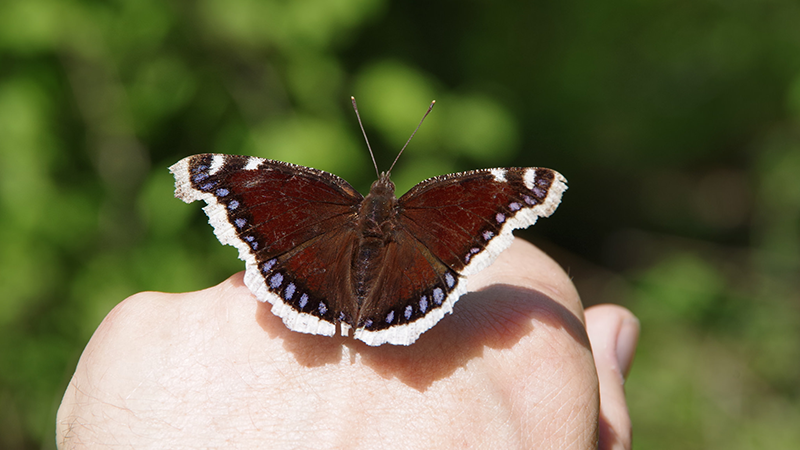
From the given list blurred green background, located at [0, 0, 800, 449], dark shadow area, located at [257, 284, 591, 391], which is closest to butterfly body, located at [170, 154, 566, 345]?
dark shadow area, located at [257, 284, 591, 391]

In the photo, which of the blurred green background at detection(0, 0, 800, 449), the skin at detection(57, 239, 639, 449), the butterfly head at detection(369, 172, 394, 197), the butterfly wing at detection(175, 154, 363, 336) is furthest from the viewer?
the blurred green background at detection(0, 0, 800, 449)

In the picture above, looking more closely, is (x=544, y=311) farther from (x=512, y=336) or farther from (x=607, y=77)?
(x=607, y=77)

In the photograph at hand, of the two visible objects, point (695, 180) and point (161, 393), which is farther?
point (695, 180)

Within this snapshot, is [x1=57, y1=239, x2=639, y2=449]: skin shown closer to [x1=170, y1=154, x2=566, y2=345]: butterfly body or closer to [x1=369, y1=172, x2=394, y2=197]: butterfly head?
[x1=170, y1=154, x2=566, y2=345]: butterfly body

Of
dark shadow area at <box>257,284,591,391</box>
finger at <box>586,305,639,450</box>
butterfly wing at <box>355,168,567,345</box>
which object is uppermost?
butterfly wing at <box>355,168,567,345</box>

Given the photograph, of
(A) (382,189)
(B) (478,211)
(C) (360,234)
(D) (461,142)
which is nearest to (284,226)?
(C) (360,234)

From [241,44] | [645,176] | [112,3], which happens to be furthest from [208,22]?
[645,176]
